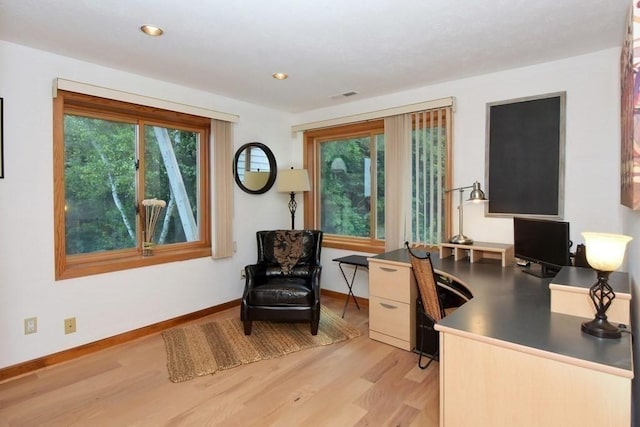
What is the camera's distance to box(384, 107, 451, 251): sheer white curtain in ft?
11.1

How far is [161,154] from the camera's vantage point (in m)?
3.54

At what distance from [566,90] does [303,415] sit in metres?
3.04

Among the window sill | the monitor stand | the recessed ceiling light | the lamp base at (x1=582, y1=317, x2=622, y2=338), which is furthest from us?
the window sill

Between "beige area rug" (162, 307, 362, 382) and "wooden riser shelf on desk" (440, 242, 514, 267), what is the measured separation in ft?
3.73

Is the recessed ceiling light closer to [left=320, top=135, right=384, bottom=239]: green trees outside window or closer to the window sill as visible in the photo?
the window sill

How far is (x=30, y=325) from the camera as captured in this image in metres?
2.57

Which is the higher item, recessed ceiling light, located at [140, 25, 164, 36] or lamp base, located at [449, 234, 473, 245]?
recessed ceiling light, located at [140, 25, 164, 36]

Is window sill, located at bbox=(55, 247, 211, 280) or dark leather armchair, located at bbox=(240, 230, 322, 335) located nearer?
window sill, located at bbox=(55, 247, 211, 280)

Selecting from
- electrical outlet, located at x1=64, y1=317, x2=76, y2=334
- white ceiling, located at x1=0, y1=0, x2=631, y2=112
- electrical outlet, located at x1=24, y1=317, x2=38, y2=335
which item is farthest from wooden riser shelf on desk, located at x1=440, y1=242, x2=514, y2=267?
electrical outlet, located at x1=24, y1=317, x2=38, y2=335

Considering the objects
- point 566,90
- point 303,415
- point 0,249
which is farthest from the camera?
point 566,90

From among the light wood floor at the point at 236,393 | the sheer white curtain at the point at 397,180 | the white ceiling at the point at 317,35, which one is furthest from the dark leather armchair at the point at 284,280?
the white ceiling at the point at 317,35

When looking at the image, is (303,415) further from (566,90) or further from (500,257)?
Result: (566,90)

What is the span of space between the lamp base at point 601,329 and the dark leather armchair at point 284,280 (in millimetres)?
2145

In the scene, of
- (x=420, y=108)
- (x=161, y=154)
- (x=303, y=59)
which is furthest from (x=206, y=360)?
(x=420, y=108)
